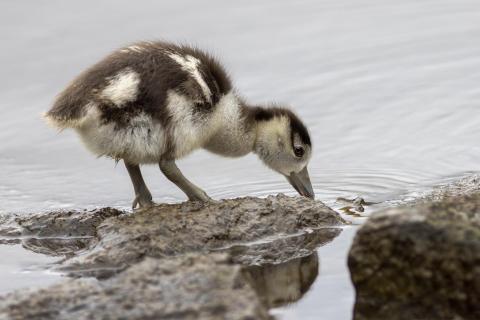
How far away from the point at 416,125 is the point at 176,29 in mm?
3405

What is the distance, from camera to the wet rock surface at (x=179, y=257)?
491 centimetres

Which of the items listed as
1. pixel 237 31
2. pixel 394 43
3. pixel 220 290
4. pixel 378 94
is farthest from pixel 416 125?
pixel 220 290

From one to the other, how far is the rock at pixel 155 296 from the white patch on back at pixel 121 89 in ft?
5.68

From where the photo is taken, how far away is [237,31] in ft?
39.5

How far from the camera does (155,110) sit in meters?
6.83

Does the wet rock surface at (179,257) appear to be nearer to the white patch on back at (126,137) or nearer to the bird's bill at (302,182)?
the white patch on back at (126,137)

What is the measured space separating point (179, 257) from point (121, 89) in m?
1.66

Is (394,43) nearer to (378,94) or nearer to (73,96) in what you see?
(378,94)

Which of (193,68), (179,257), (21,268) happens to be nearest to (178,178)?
(193,68)

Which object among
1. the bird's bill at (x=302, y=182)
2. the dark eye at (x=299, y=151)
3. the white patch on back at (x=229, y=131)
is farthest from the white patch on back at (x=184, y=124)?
the bird's bill at (x=302, y=182)

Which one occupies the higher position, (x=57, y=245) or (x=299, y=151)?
(x=299, y=151)

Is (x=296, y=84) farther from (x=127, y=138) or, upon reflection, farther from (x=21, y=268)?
(x=21, y=268)

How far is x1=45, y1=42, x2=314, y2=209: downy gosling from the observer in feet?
22.1

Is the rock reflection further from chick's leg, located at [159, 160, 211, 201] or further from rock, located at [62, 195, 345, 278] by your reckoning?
chick's leg, located at [159, 160, 211, 201]
